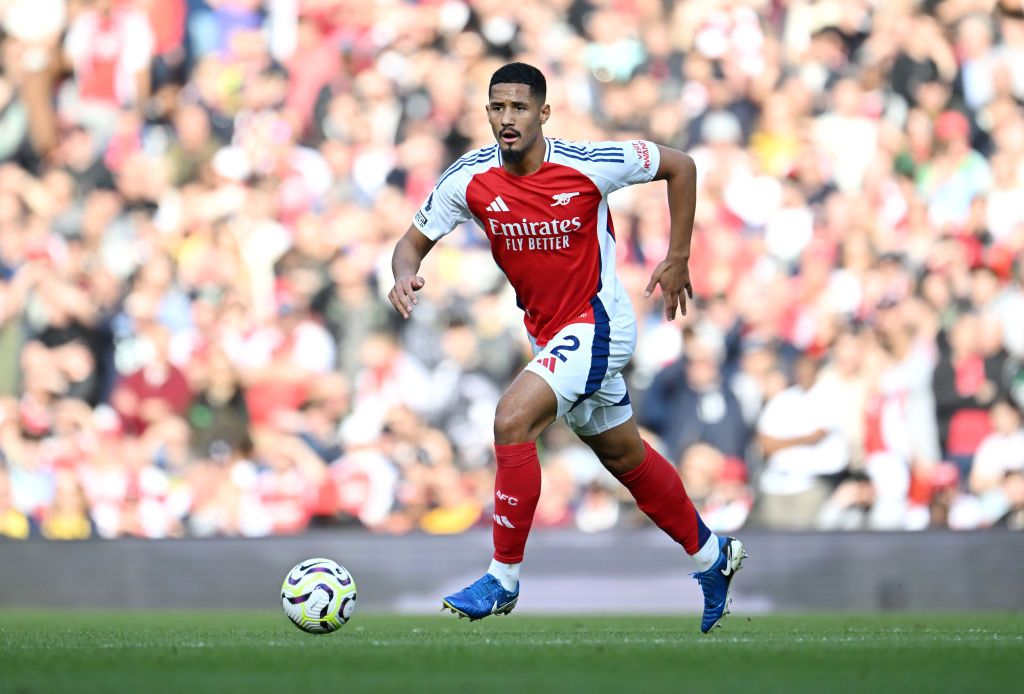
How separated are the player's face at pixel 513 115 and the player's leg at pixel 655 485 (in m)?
1.08

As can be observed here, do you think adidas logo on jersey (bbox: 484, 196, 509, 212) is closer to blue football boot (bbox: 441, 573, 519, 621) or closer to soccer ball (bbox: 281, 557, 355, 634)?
blue football boot (bbox: 441, 573, 519, 621)

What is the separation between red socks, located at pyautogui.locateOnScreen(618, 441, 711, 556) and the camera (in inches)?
256

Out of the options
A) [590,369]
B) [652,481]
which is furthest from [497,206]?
[652,481]

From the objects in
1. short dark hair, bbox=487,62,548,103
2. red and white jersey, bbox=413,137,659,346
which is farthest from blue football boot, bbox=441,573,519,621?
short dark hair, bbox=487,62,548,103

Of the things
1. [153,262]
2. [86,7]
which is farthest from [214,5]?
[153,262]

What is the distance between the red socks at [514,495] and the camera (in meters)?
6.09

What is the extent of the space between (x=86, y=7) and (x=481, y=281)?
3.99m

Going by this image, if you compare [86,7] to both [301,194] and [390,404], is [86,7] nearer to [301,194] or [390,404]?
[301,194]

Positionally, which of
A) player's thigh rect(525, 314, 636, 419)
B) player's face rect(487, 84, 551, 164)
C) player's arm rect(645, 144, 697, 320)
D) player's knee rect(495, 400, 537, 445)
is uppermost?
player's face rect(487, 84, 551, 164)

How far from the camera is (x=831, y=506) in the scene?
10758 millimetres

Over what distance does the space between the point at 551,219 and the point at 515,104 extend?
501 millimetres

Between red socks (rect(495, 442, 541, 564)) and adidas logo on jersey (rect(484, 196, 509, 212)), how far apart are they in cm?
101

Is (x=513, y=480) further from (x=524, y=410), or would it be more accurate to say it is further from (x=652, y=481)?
(x=652, y=481)

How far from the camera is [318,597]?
6148 millimetres
